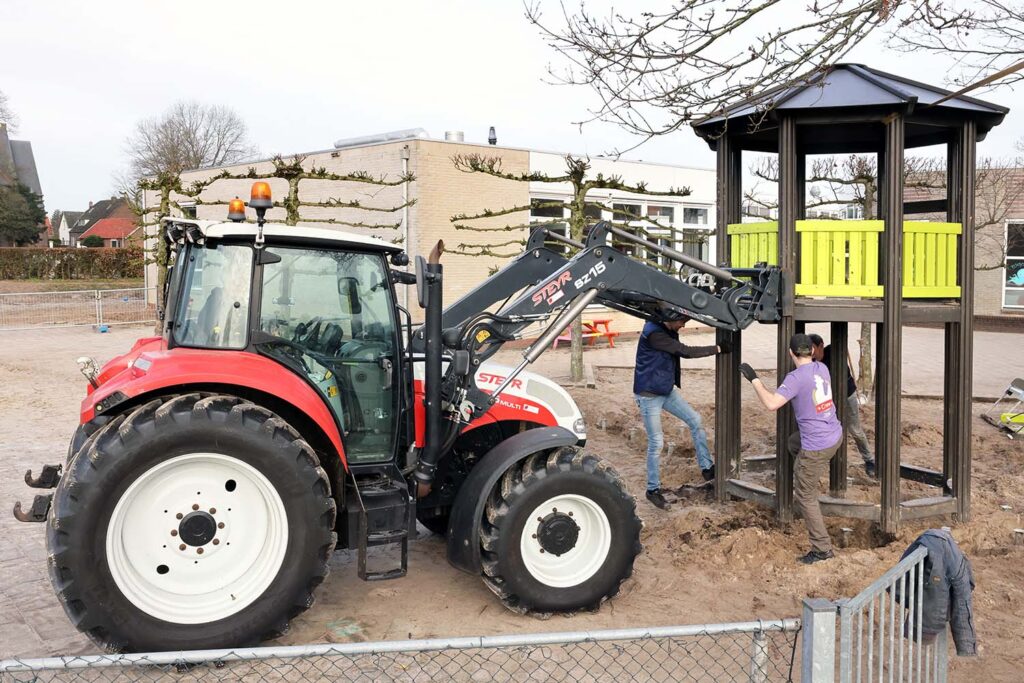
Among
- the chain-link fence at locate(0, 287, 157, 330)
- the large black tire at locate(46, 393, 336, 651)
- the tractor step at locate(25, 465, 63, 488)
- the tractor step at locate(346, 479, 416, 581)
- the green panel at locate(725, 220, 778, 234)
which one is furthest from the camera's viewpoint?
the chain-link fence at locate(0, 287, 157, 330)

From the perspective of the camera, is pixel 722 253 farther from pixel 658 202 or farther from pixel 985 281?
pixel 985 281

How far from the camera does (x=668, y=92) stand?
14.9ft

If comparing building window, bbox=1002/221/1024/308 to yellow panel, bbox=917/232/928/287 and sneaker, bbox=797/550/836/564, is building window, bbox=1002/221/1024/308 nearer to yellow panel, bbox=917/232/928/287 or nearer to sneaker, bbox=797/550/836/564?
yellow panel, bbox=917/232/928/287

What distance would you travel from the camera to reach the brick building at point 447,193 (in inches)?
717

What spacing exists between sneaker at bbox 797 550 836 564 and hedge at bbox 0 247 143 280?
34108 millimetres

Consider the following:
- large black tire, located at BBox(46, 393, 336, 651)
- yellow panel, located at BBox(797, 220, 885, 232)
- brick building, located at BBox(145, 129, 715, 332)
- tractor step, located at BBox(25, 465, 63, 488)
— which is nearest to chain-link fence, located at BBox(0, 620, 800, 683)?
large black tire, located at BBox(46, 393, 336, 651)

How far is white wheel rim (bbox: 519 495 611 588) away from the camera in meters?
5.32

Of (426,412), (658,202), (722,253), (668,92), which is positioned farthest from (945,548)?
(658,202)

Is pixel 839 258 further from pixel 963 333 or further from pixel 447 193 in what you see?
pixel 447 193

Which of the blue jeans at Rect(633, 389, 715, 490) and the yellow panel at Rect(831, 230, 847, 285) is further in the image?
the blue jeans at Rect(633, 389, 715, 490)

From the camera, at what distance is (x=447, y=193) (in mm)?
18547

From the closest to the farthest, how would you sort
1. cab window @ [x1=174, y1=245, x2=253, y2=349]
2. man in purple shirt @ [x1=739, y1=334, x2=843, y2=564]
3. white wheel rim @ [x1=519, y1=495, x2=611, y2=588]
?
cab window @ [x1=174, y1=245, x2=253, y2=349] < white wheel rim @ [x1=519, y1=495, x2=611, y2=588] < man in purple shirt @ [x1=739, y1=334, x2=843, y2=564]

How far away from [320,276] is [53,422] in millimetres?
7579

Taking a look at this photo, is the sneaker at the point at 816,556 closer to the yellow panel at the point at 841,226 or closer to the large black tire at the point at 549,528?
the large black tire at the point at 549,528
